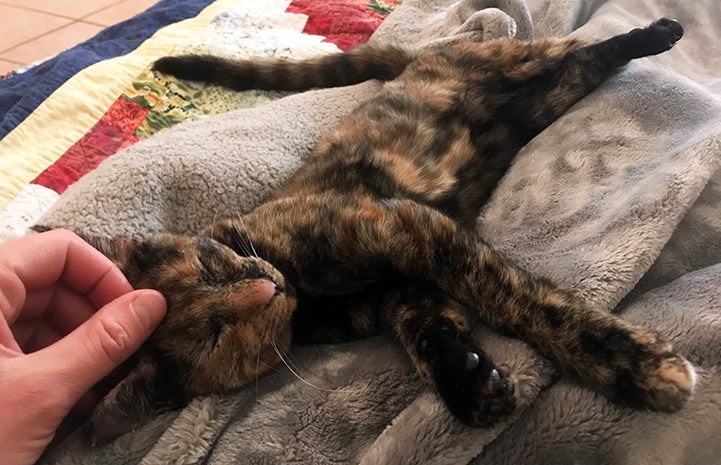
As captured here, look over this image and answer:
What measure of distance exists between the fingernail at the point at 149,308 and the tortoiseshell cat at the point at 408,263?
0.05 metres

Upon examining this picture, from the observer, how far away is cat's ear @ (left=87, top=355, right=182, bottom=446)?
2.55ft

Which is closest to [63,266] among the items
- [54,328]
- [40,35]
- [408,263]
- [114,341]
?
[54,328]

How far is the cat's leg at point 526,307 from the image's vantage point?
2.48 ft

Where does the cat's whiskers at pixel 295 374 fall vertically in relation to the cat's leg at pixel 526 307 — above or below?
below

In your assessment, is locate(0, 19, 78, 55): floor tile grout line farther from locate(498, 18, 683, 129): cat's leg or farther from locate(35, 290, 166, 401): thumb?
locate(35, 290, 166, 401): thumb

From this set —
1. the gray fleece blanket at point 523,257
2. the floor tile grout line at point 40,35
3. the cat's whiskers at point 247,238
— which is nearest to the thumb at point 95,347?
the gray fleece blanket at point 523,257

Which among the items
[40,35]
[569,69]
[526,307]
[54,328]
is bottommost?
[40,35]

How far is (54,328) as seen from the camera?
96 centimetres

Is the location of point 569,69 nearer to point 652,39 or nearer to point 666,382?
point 652,39

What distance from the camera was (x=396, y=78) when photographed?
159 cm

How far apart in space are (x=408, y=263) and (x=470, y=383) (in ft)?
0.89

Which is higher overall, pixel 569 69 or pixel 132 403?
pixel 569 69

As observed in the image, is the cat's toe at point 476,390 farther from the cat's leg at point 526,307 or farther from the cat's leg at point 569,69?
the cat's leg at point 569,69

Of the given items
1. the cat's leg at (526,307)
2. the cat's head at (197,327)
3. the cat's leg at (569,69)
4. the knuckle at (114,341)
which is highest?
the cat's leg at (569,69)
